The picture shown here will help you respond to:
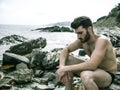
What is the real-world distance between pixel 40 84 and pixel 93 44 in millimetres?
4612

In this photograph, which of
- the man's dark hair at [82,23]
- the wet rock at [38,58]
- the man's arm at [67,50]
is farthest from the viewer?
the wet rock at [38,58]

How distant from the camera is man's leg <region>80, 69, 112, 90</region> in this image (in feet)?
15.9

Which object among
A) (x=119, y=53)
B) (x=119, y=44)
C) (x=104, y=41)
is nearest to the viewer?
(x=104, y=41)

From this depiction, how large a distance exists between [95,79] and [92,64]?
0.32m

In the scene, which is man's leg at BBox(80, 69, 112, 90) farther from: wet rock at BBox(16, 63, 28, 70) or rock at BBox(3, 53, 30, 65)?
rock at BBox(3, 53, 30, 65)

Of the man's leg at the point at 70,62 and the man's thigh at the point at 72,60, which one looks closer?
the man's leg at the point at 70,62

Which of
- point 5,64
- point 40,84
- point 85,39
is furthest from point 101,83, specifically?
point 5,64

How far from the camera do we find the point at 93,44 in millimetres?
5852

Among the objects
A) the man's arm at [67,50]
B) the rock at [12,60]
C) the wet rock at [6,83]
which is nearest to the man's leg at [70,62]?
the man's arm at [67,50]

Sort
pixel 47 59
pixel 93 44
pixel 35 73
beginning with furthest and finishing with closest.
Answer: pixel 47 59
pixel 35 73
pixel 93 44

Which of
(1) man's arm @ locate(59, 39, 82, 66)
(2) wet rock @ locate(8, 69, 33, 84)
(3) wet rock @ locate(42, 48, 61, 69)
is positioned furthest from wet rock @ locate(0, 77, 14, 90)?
(1) man's arm @ locate(59, 39, 82, 66)

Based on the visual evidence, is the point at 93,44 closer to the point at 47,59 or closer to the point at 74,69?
the point at 74,69

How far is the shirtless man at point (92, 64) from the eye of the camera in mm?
5086

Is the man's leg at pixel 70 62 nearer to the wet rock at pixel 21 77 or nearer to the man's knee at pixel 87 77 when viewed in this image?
the man's knee at pixel 87 77
